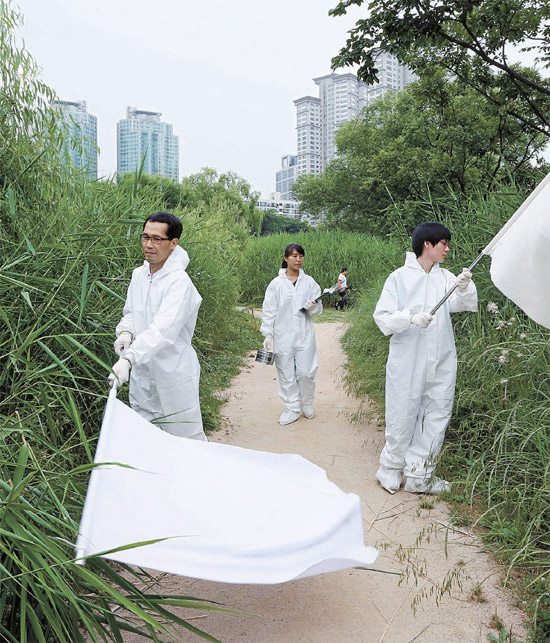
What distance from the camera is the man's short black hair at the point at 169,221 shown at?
3137mm

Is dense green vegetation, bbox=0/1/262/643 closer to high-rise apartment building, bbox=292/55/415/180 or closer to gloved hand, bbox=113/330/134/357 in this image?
gloved hand, bbox=113/330/134/357

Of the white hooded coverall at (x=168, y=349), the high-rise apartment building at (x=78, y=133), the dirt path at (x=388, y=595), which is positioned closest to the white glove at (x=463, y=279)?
the dirt path at (x=388, y=595)

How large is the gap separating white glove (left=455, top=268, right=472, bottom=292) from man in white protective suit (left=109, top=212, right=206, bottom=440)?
5.13 feet

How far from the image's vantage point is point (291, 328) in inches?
214

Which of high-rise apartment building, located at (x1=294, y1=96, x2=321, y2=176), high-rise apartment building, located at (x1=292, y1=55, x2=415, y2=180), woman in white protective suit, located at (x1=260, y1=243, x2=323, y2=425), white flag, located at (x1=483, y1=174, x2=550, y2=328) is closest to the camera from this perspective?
white flag, located at (x1=483, y1=174, x2=550, y2=328)

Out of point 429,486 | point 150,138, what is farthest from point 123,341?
point 150,138

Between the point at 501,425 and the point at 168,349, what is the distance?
214cm

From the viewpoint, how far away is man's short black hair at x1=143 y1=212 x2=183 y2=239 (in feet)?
10.3

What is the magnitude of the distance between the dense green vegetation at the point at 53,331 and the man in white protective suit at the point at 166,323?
189 millimetres

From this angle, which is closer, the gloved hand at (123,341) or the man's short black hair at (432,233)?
the gloved hand at (123,341)

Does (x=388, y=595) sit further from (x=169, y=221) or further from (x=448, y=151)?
(x=448, y=151)

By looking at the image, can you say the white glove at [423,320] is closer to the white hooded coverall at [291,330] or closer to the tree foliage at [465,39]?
the white hooded coverall at [291,330]

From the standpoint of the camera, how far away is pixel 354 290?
15.5 metres

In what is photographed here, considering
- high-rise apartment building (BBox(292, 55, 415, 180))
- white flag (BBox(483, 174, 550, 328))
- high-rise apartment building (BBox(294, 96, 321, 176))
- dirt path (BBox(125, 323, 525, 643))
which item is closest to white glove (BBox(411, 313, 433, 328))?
dirt path (BBox(125, 323, 525, 643))
